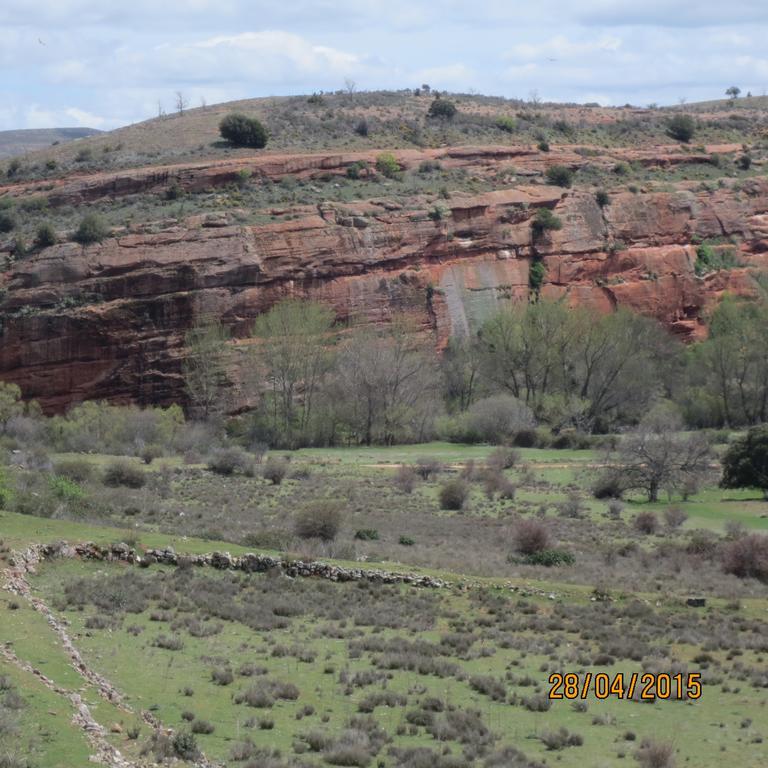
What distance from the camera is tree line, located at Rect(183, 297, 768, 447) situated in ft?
213

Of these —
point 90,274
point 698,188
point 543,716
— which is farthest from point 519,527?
point 698,188

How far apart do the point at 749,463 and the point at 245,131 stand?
51860 mm

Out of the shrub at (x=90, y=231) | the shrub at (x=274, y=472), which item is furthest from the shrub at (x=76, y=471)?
the shrub at (x=90, y=231)

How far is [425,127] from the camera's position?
93.9 metres

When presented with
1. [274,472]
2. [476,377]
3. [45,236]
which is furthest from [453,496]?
[45,236]

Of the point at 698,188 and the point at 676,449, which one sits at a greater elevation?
the point at 698,188

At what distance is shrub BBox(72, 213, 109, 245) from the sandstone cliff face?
1.95ft

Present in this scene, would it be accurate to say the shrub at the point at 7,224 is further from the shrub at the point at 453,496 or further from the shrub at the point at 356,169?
the shrub at the point at 453,496

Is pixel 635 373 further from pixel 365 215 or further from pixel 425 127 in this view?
pixel 425 127

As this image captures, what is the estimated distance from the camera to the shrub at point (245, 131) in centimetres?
8494

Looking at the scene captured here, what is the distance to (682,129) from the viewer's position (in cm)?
9962

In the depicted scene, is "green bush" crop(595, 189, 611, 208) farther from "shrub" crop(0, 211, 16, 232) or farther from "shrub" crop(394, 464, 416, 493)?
"shrub" crop(394, 464, 416, 493)

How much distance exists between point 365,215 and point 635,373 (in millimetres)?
20410

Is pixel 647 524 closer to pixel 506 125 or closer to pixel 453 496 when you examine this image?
pixel 453 496
